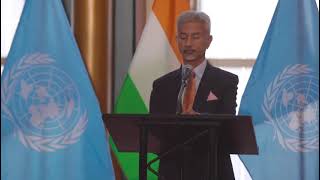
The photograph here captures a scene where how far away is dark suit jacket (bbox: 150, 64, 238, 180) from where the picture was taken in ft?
8.69

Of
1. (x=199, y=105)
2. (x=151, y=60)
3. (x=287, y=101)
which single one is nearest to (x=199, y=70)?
(x=199, y=105)

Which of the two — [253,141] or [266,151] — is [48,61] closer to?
[266,151]

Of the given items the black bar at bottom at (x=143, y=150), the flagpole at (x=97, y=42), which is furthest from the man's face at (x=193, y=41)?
the flagpole at (x=97, y=42)

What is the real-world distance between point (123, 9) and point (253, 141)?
117 inches

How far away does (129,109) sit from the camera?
438 centimetres

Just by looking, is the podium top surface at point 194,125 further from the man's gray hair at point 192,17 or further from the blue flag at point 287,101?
the blue flag at point 287,101

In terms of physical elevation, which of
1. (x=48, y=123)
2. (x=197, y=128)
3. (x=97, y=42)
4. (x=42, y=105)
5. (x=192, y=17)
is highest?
(x=192, y=17)

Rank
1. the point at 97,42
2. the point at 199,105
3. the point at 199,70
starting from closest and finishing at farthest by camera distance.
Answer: the point at 199,105, the point at 199,70, the point at 97,42

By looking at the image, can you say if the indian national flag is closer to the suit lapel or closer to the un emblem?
the un emblem

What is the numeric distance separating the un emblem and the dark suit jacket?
1221 millimetres

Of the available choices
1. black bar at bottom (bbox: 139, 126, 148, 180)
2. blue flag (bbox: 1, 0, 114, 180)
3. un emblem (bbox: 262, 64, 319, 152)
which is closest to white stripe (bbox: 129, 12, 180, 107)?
blue flag (bbox: 1, 0, 114, 180)

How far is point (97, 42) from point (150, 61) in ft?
2.37

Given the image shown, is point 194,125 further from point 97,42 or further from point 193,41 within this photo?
point 97,42

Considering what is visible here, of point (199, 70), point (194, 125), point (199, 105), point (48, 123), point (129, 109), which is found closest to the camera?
point (194, 125)
